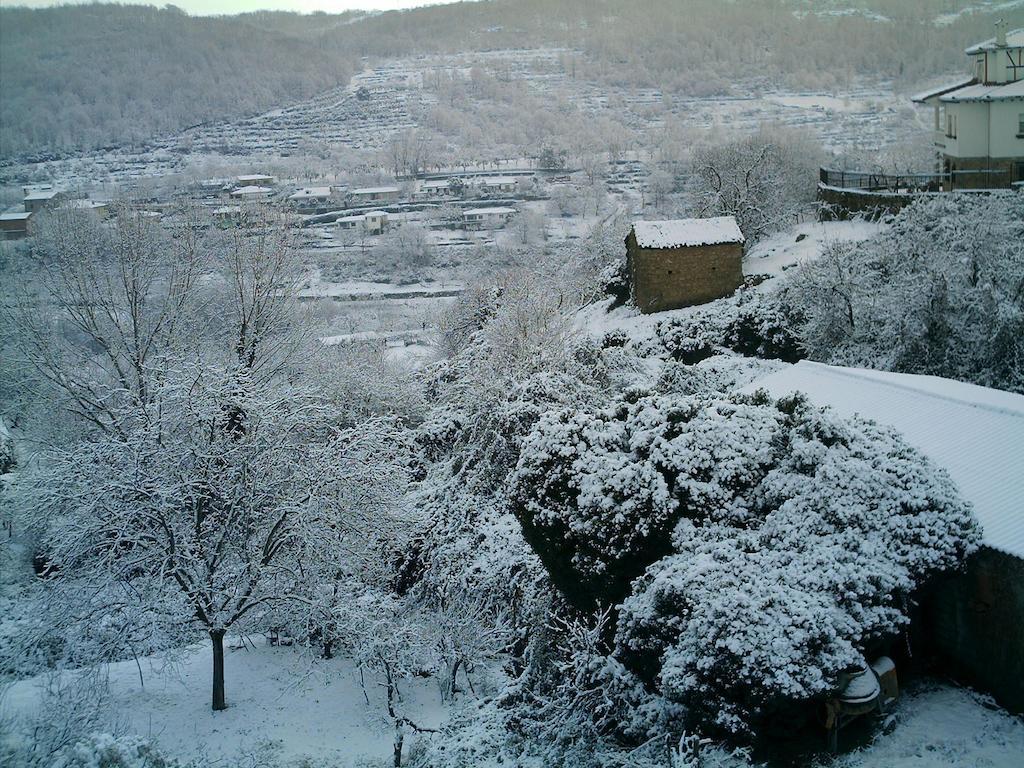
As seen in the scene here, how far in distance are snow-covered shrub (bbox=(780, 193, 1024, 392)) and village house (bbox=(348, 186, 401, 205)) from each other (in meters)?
68.4

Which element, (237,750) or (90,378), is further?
(90,378)

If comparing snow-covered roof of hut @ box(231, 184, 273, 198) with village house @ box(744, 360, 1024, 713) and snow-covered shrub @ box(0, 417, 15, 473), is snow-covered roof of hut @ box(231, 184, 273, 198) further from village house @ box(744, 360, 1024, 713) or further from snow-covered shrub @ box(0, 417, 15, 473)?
village house @ box(744, 360, 1024, 713)

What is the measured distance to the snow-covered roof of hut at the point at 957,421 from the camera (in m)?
9.84

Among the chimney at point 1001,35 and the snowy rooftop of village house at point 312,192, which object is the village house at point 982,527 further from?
the snowy rooftop of village house at point 312,192

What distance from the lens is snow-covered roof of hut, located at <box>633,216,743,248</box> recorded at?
27.3 m

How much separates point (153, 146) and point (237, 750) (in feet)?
345

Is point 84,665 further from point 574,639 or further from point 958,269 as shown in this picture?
point 958,269

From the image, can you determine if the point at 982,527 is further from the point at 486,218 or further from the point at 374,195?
the point at 374,195

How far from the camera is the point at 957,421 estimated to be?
1173cm

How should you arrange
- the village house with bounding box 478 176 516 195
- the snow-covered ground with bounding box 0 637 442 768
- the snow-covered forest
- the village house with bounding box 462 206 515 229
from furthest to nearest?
1. the village house with bounding box 478 176 516 195
2. the village house with bounding box 462 206 515 229
3. the snow-covered ground with bounding box 0 637 442 768
4. the snow-covered forest

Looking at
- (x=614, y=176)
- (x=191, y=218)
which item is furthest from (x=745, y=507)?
(x=614, y=176)

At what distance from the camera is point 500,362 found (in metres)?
22.7

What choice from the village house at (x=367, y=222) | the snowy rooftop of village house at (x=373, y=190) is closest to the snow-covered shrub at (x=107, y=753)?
the village house at (x=367, y=222)

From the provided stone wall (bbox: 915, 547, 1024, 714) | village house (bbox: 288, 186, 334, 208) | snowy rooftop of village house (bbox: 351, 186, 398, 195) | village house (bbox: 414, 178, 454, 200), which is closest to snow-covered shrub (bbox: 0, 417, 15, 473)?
stone wall (bbox: 915, 547, 1024, 714)
